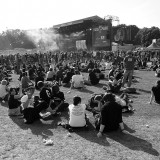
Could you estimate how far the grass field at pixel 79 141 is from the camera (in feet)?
15.9

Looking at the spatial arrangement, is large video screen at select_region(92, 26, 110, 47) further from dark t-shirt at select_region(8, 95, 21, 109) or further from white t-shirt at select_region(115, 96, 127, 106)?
dark t-shirt at select_region(8, 95, 21, 109)

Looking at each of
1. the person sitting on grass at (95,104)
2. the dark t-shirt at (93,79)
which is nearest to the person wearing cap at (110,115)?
the person sitting on grass at (95,104)

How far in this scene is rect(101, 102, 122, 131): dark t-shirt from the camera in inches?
229

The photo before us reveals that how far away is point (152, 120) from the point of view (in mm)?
7152

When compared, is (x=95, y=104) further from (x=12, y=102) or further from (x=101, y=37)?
(x=101, y=37)

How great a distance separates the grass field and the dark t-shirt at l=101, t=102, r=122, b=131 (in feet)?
0.84

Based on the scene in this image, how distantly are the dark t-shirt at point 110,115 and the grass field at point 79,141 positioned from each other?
257mm

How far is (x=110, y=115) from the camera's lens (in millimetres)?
5840

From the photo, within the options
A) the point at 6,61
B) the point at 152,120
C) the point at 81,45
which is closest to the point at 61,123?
the point at 152,120

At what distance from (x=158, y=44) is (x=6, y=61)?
31.6m

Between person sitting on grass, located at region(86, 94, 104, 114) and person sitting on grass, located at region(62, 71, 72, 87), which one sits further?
person sitting on grass, located at region(62, 71, 72, 87)

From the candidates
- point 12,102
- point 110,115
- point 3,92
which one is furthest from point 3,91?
point 110,115

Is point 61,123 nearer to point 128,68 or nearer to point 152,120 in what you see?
point 152,120

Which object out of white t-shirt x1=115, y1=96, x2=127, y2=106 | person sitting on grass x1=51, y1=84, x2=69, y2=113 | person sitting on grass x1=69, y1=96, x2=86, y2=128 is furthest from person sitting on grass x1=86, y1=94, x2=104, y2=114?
person sitting on grass x1=69, y1=96, x2=86, y2=128
